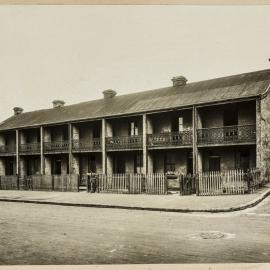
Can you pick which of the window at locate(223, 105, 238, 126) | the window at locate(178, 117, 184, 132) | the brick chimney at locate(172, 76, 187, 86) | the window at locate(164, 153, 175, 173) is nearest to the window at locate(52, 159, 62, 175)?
the window at locate(164, 153, 175, 173)

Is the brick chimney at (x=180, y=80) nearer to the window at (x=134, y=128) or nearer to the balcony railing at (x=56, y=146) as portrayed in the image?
the window at (x=134, y=128)

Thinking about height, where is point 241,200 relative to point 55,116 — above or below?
below

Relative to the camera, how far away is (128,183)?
21.0m

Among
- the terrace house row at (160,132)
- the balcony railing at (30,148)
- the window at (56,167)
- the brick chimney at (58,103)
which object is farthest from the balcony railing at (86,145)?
the brick chimney at (58,103)

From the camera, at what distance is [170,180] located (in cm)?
2523

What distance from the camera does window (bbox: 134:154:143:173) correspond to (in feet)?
89.3

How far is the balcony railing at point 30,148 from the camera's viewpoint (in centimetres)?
3340

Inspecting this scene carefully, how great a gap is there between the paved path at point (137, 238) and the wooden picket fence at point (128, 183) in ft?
21.1

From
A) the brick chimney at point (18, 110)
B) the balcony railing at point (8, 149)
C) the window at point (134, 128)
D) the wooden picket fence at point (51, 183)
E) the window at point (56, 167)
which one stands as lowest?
the wooden picket fence at point (51, 183)

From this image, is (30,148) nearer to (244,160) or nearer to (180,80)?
(180,80)

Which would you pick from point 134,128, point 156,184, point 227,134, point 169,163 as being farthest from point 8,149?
point 227,134

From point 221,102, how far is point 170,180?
6.75 meters

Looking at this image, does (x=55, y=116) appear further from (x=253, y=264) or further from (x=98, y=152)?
(x=253, y=264)
